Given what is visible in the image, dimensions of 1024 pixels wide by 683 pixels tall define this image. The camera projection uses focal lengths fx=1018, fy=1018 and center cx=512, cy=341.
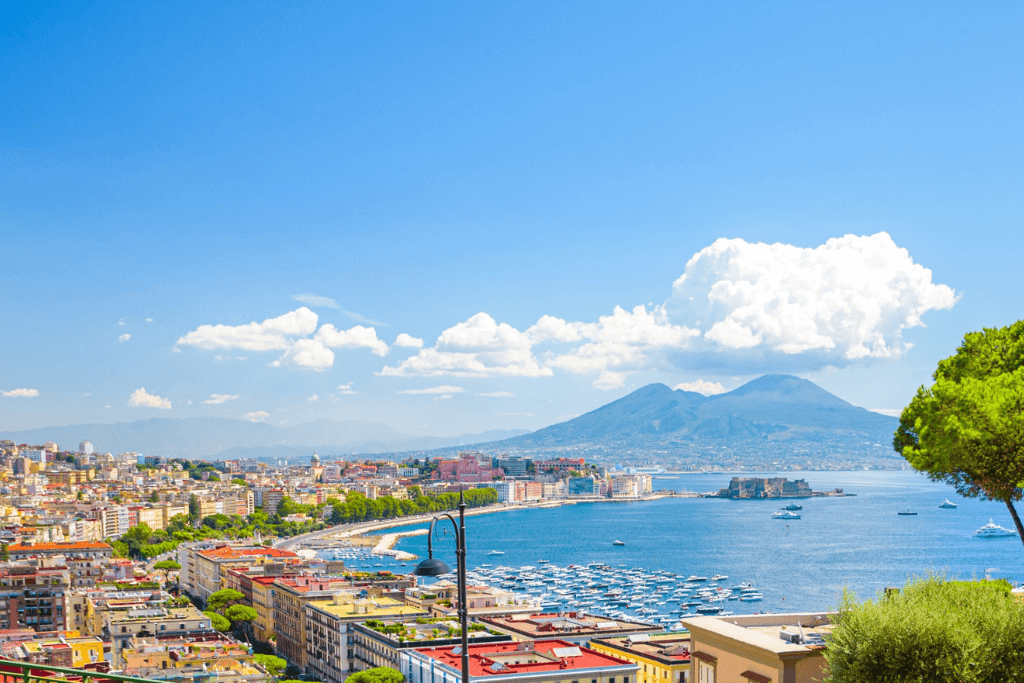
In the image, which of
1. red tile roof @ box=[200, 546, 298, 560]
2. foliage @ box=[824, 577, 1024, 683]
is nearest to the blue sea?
red tile roof @ box=[200, 546, 298, 560]

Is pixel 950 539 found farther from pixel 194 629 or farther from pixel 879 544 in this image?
pixel 194 629

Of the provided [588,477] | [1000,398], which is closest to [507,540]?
[588,477]

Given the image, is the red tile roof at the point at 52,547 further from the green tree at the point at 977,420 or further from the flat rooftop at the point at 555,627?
the green tree at the point at 977,420

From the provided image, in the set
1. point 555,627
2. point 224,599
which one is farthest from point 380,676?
point 224,599

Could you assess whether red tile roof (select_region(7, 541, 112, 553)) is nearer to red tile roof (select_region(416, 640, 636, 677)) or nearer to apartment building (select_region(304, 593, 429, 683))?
apartment building (select_region(304, 593, 429, 683))

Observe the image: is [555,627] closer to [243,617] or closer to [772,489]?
[243,617]
